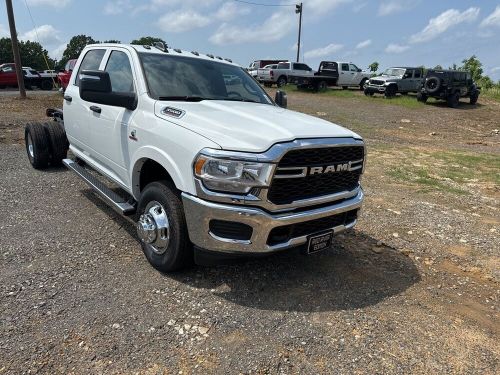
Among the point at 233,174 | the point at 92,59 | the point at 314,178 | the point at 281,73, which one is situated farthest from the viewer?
the point at 281,73

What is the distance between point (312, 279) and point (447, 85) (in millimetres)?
21265

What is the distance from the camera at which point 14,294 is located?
10.9ft

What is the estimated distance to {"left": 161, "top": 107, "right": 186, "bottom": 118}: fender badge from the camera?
3.54 metres

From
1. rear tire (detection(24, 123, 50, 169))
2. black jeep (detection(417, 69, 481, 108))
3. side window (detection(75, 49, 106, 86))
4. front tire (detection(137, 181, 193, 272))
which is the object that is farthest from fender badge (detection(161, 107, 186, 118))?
black jeep (detection(417, 69, 481, 108))

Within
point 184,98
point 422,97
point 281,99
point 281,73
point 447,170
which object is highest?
point 184,98

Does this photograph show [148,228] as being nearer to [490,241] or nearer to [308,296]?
[308,296]

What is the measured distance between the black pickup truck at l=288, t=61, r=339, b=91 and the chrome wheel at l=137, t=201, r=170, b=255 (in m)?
24.9

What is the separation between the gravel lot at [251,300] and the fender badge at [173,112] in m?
1.37

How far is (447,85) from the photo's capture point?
21781 mm

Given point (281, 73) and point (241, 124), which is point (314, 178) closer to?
point (241, 124)

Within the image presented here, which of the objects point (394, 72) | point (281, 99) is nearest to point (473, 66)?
point (394, 72)

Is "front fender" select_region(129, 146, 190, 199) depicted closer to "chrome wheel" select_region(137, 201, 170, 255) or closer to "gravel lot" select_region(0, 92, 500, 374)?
"chrome wheel" select_region(137, 201, 170, 255)

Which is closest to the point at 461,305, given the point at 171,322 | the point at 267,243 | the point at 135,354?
the point at 267,243

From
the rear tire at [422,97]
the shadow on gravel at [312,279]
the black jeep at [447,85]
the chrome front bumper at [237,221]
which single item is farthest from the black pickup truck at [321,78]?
the chrome front bumper at [237,221]
